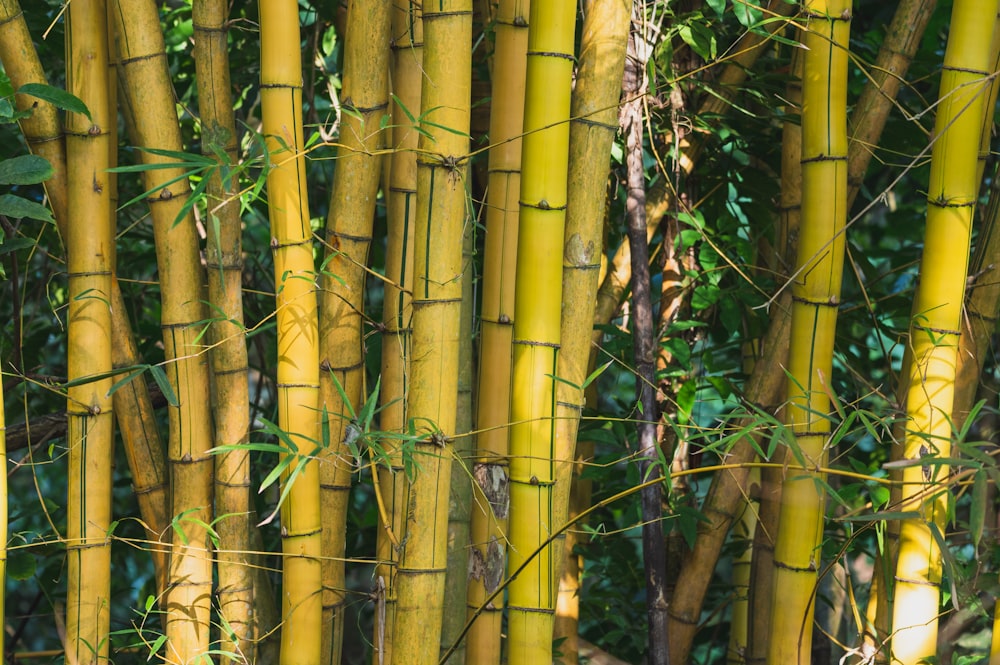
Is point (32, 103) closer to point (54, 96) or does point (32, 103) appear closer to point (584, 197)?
point (54, 96)

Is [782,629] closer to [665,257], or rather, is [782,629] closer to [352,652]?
[665,257]

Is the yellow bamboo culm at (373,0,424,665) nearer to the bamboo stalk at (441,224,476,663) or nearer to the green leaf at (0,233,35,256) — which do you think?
the bamboo stalk at (441,224,476,663)

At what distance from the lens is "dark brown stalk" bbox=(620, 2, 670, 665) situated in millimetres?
1153

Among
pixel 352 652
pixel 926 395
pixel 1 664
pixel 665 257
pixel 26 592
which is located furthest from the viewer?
pixel 26 592

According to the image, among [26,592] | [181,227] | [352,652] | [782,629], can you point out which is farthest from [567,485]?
[26,592]

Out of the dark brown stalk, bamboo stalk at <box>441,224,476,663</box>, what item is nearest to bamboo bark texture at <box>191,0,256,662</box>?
bamboo stalk at <box>441,224,476,663</box>

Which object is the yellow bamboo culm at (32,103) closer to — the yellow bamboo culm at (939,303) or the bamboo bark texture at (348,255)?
the bamboo bark texture at (348,255)

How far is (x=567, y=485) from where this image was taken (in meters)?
0.99

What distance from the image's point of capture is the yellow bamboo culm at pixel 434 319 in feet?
2.82

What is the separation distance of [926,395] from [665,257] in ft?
1.79

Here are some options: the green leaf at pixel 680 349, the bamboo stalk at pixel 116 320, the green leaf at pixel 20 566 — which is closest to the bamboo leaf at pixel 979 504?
the green leaf at pixel 680 349

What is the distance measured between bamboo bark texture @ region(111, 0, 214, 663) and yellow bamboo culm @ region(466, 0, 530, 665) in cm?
29

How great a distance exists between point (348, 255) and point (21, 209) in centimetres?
30

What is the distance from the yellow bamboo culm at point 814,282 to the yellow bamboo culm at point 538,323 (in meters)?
0.27
